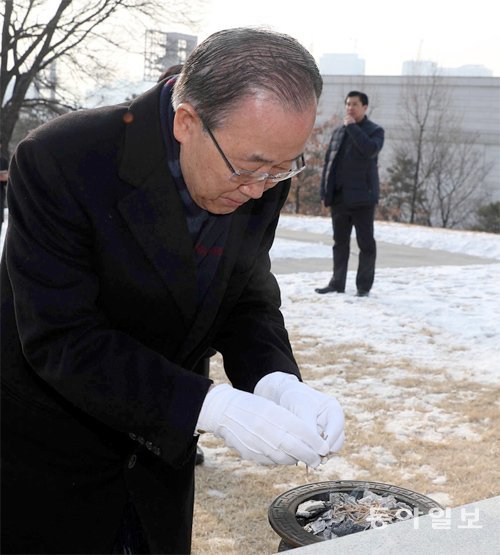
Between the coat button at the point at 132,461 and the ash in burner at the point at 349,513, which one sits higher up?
the coat button at the point at 132,461

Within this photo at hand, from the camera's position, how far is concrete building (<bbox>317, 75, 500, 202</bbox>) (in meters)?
43.0

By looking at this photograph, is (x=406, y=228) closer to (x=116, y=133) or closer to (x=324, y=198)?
(x=324, y=198)

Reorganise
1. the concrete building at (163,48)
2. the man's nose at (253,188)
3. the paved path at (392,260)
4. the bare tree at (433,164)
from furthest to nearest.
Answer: the bare tree at (433,164)
the concrete building at (163,48)
the paved path at (392,260)
the man's nose at (253,188)

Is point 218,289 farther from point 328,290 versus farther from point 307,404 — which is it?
point 328,290

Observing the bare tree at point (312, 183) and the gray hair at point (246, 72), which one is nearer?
the gray hair at point (246, 72)

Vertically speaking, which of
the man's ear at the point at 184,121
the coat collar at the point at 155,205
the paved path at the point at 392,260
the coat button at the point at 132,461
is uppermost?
the man's ear at the point at 184,121

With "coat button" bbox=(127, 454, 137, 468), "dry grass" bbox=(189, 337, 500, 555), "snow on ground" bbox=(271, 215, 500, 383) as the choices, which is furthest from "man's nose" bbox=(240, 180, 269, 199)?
"snow on ground" bbox=(271, 215, 500, 383)

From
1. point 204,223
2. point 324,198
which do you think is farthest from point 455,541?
point 324,198

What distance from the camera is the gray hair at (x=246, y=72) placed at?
1383 mm

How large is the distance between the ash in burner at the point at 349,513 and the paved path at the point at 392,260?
7.32 metres

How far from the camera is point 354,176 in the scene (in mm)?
7602

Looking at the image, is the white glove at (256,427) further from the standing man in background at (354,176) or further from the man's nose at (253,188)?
the standing man in background at (354,176)

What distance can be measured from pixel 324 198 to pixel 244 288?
19.8 feet

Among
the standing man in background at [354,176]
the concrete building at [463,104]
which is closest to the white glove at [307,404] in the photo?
the standing man in background at [354,176]
